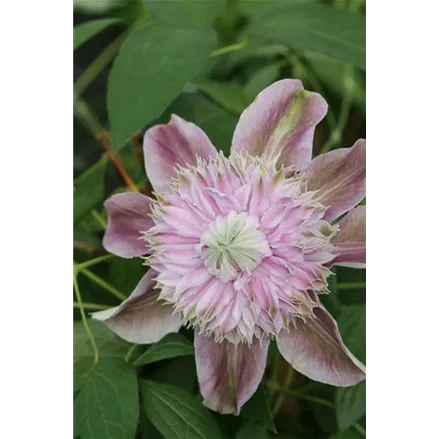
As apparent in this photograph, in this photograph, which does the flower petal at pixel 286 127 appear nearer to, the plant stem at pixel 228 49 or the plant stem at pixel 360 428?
the plant stem at pixel 228 49

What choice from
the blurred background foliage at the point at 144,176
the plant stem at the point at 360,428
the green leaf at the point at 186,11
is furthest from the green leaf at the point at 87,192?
the plant stem at the point at 360,428

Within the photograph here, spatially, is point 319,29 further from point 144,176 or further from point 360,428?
point 360,428

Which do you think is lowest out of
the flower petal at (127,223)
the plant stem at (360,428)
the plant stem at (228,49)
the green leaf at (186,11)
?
the plant stem at (360,428)

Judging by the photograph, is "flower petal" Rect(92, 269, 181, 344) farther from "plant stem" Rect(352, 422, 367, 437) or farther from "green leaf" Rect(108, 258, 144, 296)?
"plant stem" Rect(352, 422, 367, 437)

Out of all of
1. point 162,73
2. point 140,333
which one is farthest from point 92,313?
point 162,73

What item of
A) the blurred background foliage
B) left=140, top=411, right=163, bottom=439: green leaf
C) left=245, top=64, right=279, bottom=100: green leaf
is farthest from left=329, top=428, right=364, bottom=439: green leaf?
left=245, top=64, right=279, bottom=100: green leaf
